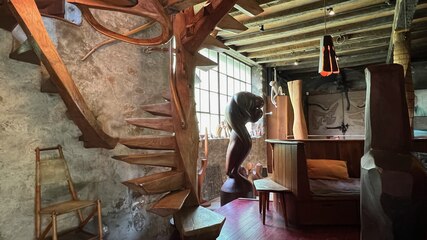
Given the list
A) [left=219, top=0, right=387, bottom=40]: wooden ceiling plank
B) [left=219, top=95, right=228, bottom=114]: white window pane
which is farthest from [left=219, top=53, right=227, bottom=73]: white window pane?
[left=219, top=0, right=387, bottom=40]: wooden ceiling plank

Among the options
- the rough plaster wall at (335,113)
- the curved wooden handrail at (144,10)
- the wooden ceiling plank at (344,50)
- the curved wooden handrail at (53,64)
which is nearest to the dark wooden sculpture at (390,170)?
the curved wooden handrail at (144,10)

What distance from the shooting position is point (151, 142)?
7.27 ft

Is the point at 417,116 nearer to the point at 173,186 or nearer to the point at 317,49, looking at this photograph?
the point at 317,49

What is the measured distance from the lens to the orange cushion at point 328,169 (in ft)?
11.3

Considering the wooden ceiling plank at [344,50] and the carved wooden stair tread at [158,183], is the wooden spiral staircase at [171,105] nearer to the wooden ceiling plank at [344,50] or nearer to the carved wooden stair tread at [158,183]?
the carved wooden stair tread at [158,183]

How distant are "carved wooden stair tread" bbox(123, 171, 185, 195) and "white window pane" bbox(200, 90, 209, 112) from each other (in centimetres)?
299

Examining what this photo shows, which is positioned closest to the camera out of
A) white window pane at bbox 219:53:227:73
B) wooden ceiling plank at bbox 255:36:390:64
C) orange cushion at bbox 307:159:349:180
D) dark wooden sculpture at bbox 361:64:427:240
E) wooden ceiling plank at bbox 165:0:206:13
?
dark wooden sculpture at bbox 361:64:427:240

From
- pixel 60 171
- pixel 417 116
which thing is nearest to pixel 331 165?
pixel 60 171

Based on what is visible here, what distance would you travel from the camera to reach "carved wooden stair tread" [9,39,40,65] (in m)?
1.91

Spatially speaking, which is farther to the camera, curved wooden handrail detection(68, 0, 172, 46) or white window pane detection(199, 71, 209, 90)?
white window pane detection(199, 71, 209, 90)

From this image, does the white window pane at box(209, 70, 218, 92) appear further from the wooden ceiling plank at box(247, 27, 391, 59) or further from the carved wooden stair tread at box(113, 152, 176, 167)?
the carved wooden stair tread at box(113, 152, 176, 167)

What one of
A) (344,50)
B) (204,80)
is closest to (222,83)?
(204,80)

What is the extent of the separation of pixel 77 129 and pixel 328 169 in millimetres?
2883

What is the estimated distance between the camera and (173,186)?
218 centimetres
